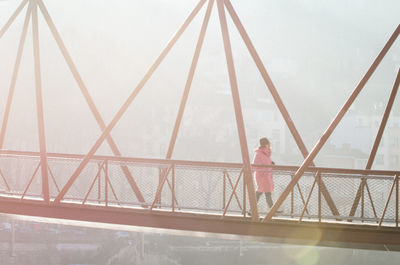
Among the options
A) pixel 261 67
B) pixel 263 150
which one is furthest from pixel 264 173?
pixel 261 67

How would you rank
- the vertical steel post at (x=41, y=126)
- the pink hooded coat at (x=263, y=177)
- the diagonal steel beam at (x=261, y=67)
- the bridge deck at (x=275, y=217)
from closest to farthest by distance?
the bridge deck at (x=275, y=217), the pink hooded coat at (x=263, y=177), the diagonal steel beam at (x=261, y=67), the vertical steel post at (x=41, y=126)

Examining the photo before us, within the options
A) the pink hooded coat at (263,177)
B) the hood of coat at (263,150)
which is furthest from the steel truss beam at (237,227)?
the hood of coat at (263,150)

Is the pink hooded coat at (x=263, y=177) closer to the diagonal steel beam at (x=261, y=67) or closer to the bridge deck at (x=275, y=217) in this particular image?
the bridge deck at (x=275, y=217)

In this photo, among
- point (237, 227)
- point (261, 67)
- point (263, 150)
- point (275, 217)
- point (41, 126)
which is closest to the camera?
point (237, 227)

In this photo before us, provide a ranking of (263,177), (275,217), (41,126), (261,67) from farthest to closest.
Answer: (41,126) < (261,67) < (275,217) < (263,177)

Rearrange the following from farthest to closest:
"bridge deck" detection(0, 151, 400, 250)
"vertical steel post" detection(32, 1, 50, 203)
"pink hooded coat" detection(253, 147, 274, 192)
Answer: "vertical steel post" detection(32, 1, 50, 203) → "pink hooded coat" detection(253, 147, 274, 192) → "bridge deck" detection(0, 151, 400, 250)

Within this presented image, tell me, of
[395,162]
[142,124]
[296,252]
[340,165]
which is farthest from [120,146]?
[395,162]

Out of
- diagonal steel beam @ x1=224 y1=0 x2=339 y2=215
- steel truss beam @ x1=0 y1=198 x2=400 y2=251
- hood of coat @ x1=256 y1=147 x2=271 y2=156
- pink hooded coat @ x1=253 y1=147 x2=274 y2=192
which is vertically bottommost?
steel truss beam @ x1=0 y1=198 x2=400 y2=251

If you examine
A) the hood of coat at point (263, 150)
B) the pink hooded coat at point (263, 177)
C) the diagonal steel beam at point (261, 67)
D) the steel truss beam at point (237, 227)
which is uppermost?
the diagonal steel beam at point (261, 67)

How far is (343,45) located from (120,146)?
272 ft

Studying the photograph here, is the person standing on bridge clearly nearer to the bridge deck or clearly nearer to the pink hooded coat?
the pink hooded coat

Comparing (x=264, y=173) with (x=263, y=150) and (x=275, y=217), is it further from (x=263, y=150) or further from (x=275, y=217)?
(x=275, y=217)

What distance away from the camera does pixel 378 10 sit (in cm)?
18625

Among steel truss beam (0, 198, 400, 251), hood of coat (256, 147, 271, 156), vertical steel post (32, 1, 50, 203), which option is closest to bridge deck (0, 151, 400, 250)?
steel truss beam (0, 198, 400, 251)
